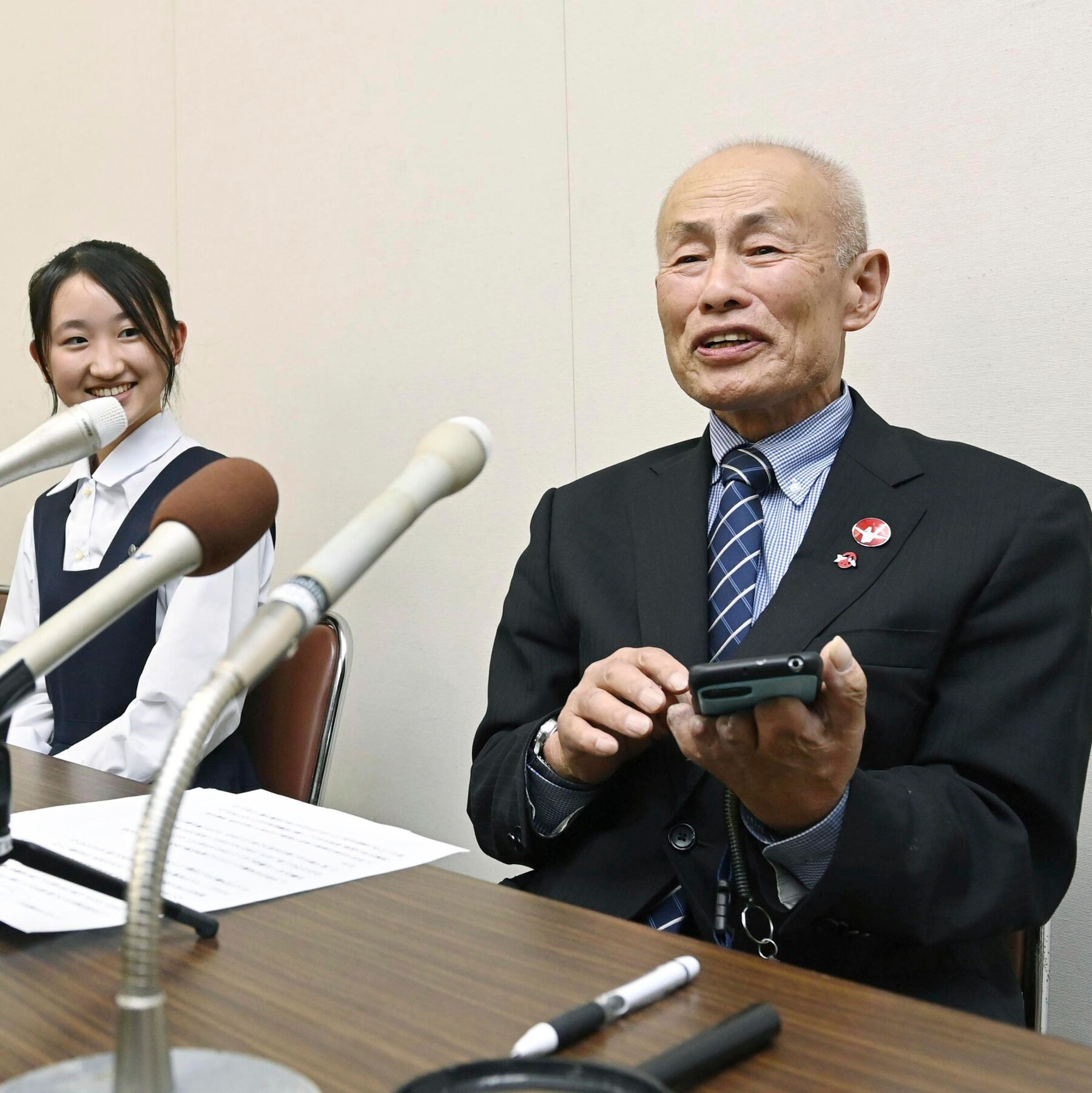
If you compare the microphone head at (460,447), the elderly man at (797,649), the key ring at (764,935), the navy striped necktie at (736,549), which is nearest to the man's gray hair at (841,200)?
the elderly man at (797,649)

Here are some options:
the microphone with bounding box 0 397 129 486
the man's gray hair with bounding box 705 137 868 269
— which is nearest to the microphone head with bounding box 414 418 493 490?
the microphone with bounding box 0 397 129 486

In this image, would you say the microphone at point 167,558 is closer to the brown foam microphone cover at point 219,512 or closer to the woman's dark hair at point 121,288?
the brown foam microphone cover at point 219,512

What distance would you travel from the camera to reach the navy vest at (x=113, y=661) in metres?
1.74

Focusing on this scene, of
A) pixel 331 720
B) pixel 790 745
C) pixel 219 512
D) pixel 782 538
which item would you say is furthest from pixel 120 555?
pixel 219 512

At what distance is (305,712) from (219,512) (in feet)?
3.51

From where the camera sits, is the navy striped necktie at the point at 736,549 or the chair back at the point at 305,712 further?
the chair back at the point at 305,712

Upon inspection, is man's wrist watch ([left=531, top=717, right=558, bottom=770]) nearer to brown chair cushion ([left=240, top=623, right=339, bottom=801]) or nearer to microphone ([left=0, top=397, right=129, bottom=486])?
brown chair cushion ([left=240, top=623, right=339, bottom=801])

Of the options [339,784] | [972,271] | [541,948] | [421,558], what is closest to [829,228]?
[972,271]

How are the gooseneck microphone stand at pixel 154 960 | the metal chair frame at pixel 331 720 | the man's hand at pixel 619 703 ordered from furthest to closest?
the metal chair frame at pixel 331 720 < the man's hand at pixel 619 703 < the gooseneck microphone stand at pixel 154 960

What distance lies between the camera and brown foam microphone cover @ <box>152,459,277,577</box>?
1.93 feet

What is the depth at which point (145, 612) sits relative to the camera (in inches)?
74.1

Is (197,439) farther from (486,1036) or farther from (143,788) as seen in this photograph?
(486,1036)

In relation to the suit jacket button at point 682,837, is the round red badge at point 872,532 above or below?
above

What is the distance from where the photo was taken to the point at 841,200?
4.72 ft
